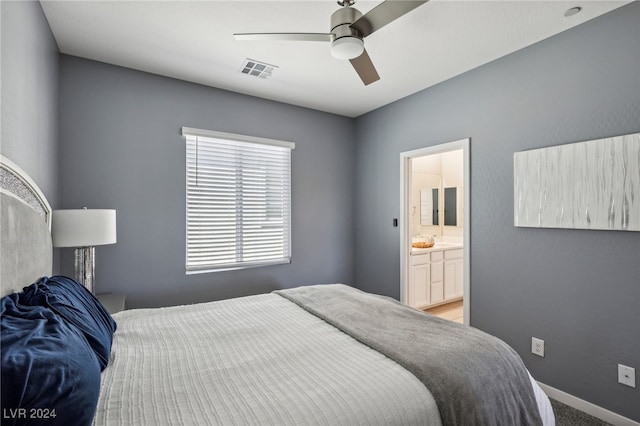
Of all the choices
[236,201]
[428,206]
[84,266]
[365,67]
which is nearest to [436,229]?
[428,206]

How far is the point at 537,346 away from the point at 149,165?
3700 millimetres

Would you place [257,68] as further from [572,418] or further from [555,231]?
[572,418]

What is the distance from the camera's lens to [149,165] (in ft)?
9.78

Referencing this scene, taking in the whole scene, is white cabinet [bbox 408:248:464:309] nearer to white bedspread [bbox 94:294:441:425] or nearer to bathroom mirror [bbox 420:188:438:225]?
bathroom mirror [bbox 420:188:438:225]

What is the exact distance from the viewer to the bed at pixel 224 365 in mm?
880

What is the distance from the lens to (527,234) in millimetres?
2523

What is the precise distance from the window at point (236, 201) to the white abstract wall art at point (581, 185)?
8.00ft

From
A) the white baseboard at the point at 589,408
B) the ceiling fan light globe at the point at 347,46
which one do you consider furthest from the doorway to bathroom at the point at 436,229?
the ceiling fan light globe at the point at 347,46

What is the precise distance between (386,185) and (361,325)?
244 centimetres

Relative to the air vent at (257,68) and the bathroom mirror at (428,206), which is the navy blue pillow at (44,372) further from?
the bathroom mirror at (428,206)

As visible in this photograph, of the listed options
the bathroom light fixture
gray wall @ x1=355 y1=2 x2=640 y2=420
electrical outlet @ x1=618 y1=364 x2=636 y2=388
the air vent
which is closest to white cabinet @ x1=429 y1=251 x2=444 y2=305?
gray wall @ x1=355 y1=2 x2=640 y2=420

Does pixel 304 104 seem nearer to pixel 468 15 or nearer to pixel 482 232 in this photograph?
pixel 468 15

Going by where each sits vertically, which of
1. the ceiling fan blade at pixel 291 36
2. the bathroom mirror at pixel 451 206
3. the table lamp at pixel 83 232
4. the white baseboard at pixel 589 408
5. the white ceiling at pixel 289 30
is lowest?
the white baseboard at pixel 589 408

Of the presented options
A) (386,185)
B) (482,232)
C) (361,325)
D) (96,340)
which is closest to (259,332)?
(361,325)
